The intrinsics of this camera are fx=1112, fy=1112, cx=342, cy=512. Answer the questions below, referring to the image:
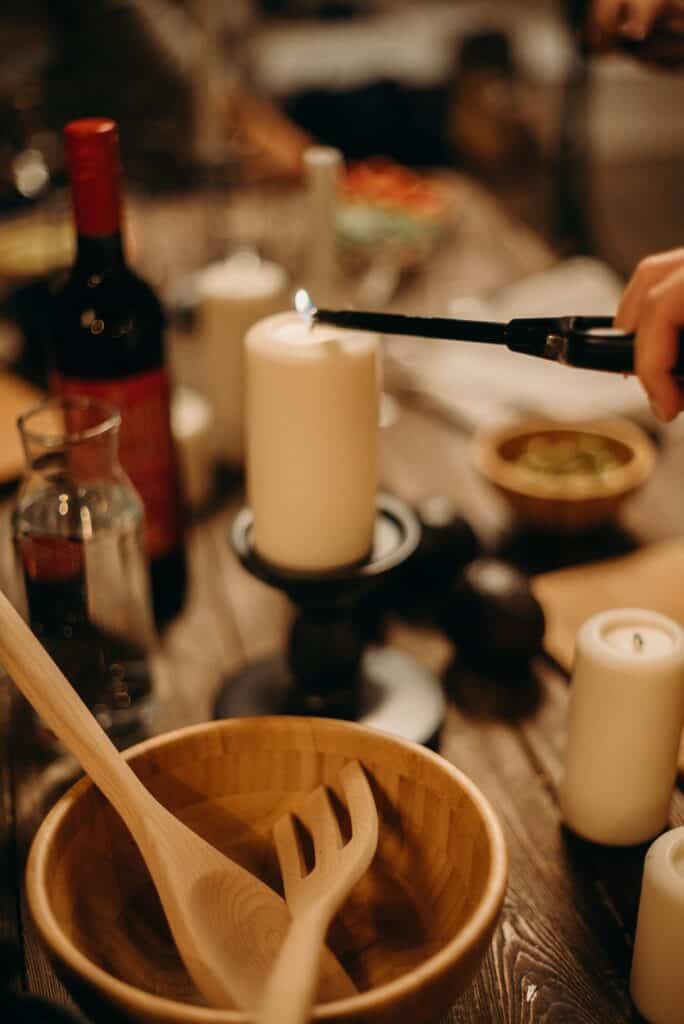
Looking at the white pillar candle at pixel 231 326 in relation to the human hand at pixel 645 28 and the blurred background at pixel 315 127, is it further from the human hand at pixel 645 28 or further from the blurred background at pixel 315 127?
the human hand at pixel 645 28

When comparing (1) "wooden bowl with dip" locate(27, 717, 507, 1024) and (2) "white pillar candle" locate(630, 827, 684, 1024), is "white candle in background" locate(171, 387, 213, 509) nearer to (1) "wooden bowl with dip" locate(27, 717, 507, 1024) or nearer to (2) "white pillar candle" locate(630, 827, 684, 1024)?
(1) "wooden bowl with dip" locate(27, 717, 507, 1024)

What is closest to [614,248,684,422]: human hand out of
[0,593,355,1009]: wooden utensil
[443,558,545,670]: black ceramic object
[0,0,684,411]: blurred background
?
[443,558,545,670]: black ceramic object

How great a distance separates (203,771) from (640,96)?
21.3ft

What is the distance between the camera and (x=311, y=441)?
71 centimetres

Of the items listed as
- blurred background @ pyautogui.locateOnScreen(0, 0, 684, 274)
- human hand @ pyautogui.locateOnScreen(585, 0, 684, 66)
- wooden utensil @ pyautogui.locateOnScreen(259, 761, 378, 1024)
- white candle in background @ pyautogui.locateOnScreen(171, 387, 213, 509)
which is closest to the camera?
wooden utensil @ pyautogui.locateOnScreen(259, 761, 378, 1024)

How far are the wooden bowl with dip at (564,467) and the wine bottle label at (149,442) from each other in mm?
316

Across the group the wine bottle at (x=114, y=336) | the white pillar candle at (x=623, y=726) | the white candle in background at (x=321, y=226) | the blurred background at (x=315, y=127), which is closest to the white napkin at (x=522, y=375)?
the blurred background at (x=315, y=127)

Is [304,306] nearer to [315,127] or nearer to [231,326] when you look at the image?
[231,326]

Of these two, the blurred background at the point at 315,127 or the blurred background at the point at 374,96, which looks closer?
the blurred background at the point at 315,127

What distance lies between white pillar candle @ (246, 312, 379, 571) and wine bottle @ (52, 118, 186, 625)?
160 mm

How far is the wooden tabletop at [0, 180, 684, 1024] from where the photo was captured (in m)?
0.61

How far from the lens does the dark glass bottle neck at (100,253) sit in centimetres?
83

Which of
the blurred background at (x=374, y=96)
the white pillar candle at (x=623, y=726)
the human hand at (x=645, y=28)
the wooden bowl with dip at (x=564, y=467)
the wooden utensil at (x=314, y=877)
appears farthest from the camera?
the blurred background at (x=374, y=96)

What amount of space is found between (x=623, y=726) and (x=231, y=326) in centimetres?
66
